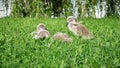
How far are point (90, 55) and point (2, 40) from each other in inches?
75.3

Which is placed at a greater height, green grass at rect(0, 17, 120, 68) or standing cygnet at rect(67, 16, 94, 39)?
green grass at rect(0, 17, 120, 68)

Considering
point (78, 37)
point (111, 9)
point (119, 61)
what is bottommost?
point (111, 9)

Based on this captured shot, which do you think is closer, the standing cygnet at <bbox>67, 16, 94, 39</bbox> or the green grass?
the green grass

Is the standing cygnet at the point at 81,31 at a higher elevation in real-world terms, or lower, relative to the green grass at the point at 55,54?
lower

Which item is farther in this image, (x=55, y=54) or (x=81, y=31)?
(x=81, y=31)

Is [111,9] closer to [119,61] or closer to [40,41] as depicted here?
[40,41]

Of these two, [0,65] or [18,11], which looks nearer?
[0,65]

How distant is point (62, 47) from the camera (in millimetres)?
5934

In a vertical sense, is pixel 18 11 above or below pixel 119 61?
below

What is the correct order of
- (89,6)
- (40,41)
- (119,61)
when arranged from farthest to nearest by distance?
(89,6) < (40,41) < (119,61)

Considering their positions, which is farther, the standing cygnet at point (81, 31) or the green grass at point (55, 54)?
the standing cygnet at point (81, 31)

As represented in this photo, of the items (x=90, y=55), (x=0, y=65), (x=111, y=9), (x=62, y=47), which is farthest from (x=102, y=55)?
(x=111, y=9)

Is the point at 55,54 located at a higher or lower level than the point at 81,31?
higher

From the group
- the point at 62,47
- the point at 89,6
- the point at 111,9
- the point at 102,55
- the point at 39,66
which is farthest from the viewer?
the point at 111,9
